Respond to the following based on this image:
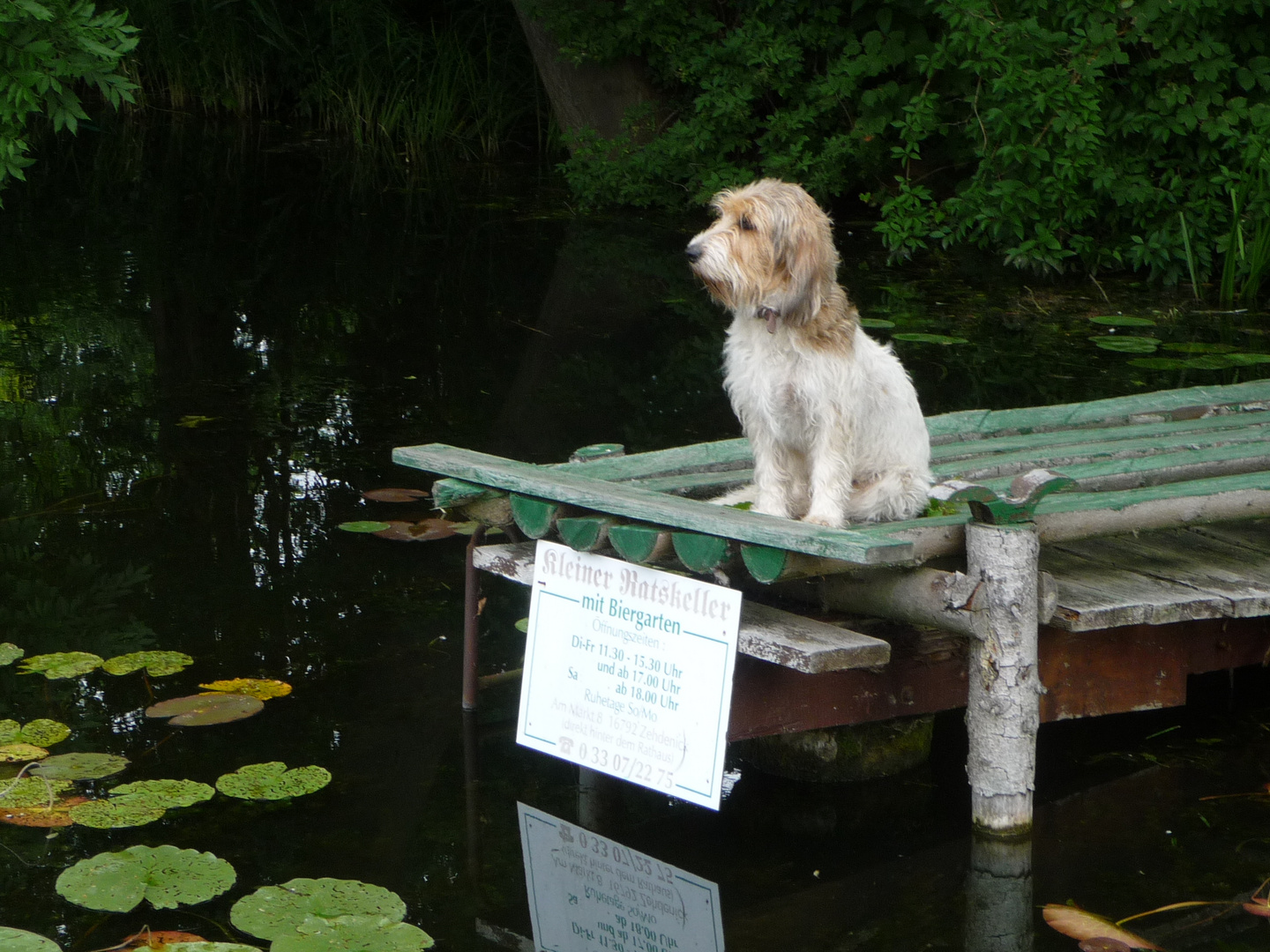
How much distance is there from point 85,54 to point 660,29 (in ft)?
26.7

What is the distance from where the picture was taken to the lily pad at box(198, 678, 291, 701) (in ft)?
14.2

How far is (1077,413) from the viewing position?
16.2ft

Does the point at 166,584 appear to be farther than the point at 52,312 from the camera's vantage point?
No

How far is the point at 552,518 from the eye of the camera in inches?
151

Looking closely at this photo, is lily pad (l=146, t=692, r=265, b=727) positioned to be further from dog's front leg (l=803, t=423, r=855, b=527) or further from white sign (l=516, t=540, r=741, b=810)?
dog's front leg (l=803, t=423, r=855, b=527)

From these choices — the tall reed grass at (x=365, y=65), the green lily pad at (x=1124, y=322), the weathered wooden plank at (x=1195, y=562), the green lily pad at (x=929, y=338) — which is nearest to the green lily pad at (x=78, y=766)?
the weathered wooden plank at (x=1195, y=562)

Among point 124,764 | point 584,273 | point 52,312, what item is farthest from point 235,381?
point 124,764

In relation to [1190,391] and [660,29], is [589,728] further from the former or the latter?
[660,29]

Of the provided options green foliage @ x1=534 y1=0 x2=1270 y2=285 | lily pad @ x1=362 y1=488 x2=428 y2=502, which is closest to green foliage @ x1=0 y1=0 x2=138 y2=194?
lily pad @ x1=362 y1=488 x2=428 y2=502

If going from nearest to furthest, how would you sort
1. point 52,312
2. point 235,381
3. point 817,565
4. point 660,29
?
point 817,565
point 235,381
point 52,312
point 660,29

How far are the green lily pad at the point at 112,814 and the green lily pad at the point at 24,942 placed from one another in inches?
19.9

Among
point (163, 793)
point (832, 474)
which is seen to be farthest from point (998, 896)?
point (163, 793)

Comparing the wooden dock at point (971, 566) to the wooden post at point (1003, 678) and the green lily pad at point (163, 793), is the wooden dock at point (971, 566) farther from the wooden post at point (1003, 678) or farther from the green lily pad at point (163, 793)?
the green lily pad at point (163, 793)

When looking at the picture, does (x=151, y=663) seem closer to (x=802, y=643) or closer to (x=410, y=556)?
(x=410, y=556)
